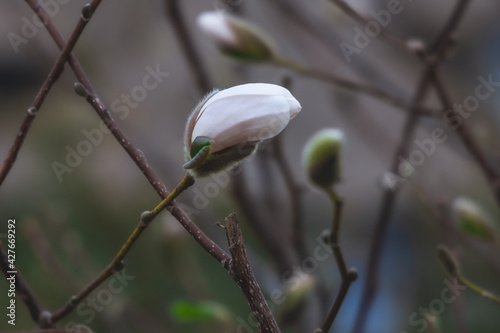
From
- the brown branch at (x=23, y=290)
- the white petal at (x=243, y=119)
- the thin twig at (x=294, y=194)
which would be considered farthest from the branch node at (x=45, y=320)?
the thin twig at (x=294, y=194)

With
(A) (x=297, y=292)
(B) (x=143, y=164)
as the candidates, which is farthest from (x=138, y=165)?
(A) (x=297, y=292)

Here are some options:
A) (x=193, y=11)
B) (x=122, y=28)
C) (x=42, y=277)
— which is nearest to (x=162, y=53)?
(x=122, y=28)

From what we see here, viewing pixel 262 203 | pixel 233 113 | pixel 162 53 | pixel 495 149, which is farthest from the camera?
pixel 162 53

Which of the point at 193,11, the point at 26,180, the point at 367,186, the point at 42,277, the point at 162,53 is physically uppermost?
the point at 193,11

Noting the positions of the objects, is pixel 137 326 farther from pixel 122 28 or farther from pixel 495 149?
pixel 122 28

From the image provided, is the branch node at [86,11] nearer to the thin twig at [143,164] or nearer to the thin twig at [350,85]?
the thin twig at [143,164]

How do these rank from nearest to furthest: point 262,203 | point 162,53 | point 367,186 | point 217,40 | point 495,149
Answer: point 217,40, point 495,149, point 262,203, point 162,53, point 367,186

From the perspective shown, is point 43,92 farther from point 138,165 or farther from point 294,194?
point 294,194

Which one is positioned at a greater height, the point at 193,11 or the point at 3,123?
the point at 193,11
